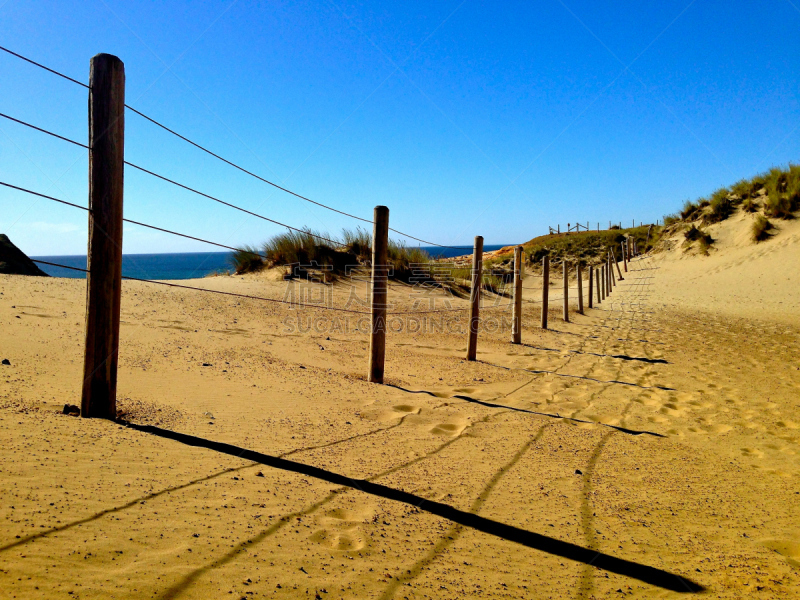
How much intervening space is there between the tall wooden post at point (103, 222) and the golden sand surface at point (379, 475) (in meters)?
0.40

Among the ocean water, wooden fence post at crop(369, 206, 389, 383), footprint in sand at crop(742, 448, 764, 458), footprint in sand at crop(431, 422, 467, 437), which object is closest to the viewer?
footprint in sand at crop(742, 448, 764, 458)

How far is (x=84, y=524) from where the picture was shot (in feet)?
7.09

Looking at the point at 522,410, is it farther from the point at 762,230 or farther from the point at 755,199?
the point at 755,199

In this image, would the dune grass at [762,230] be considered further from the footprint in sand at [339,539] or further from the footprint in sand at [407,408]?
the footprint in sand at [339,539]

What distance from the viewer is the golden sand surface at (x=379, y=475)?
2109 mm

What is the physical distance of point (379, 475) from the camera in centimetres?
321

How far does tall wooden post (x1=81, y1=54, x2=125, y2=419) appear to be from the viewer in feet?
10.9

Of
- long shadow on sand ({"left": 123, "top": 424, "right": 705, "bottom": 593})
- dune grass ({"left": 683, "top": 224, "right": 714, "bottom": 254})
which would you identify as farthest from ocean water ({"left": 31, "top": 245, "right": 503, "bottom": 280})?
dune grass ({"left": 683, "top": 224, "right": 714, "bottom": 254})

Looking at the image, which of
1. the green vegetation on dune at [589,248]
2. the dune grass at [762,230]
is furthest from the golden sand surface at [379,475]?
the green vegetation on dune at [589,248]

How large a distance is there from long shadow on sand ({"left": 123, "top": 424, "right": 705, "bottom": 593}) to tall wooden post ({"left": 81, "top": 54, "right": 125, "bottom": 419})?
480 millimetres

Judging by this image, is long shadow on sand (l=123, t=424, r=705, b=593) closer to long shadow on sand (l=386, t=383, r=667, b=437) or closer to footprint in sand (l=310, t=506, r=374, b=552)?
footprint in sand (l=310, t=506, r=374, b=552)

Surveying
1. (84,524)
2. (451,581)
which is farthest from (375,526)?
(84,524)

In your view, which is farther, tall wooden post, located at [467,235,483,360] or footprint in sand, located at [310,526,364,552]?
tall wooden post, located at [467,235,483,360]

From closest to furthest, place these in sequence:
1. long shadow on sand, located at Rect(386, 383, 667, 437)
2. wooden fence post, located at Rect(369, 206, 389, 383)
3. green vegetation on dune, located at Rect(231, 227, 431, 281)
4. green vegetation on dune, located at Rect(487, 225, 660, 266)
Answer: long shadow on sand, located at Rect(386, 383, 667, 437) → wooden fence post, located at Rect(369, 206, 389, 383) → green vegetation on dune, located at Rect(231, 227, 431, 281) → green vegetation on dune, located at Rect(487, 225, 660, 266)
